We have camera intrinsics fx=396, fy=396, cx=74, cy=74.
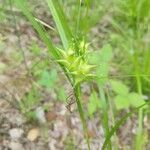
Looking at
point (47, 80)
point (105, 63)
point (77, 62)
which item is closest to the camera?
point (77, 62)

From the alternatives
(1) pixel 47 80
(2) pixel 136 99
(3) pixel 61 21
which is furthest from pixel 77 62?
(2) pixel 136 99

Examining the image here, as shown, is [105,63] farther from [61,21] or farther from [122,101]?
[61,21]

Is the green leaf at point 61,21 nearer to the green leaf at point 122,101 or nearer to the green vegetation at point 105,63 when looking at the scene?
the green vegetation at point 105,63

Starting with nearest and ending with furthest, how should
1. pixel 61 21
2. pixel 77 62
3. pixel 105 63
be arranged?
pixel 77 62
pixel 61 21
pixel 105 63

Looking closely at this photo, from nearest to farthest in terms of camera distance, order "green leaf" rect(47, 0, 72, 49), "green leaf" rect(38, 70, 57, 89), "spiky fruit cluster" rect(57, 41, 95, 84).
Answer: "spiky fruit cluster" rect(57, 41, 95, 84)
"green leaf" rect(47, 0, 72, 49)
"green leaf" rect(38, 70, 57, 89)

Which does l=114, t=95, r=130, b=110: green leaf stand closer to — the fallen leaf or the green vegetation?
the green vegetation

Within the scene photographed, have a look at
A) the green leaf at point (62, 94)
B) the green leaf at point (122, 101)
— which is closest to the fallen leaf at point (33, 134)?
the green leaf at point (62, 94)

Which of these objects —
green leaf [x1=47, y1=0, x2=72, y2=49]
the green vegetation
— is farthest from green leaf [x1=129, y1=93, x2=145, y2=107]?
green leaf [x1=47, y1=0, x2=72, y2=49]
